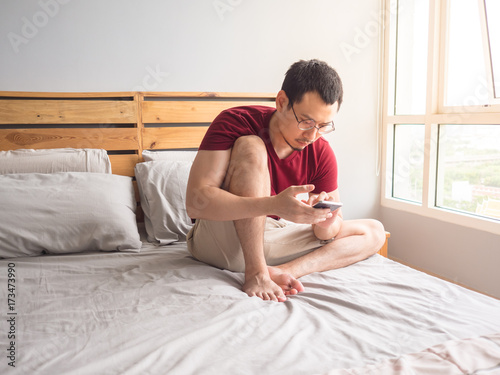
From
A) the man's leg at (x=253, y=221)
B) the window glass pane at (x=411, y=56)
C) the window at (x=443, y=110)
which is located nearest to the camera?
the man's leg at (x=253, y=221)

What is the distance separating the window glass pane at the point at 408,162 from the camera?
9.65ft

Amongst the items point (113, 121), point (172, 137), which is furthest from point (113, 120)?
point (172, 137)

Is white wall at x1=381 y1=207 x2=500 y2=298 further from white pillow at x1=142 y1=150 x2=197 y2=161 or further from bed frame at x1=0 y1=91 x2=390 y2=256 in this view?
white pillow at x1=142 y1=150 x2=197 y2=161

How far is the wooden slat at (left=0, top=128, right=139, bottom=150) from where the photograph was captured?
2.24 metres

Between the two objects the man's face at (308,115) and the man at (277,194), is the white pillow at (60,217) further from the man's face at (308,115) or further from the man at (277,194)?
the man's face at (308,115)

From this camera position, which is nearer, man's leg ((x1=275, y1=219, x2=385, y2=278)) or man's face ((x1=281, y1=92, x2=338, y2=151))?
man's face ((x1=281, y1=92, x2=338, y2=151))

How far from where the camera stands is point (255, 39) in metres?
2.78

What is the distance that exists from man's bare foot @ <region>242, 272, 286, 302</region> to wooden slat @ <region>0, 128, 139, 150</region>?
1.26 m

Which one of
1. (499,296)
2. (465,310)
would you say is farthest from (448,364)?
(499,296)

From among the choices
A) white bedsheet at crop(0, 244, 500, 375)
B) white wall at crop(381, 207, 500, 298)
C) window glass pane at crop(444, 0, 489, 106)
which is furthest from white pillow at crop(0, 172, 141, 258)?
window glass pane at crop(444, 0, 489, 106)

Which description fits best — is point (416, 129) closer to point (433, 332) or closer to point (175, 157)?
point (175, 157)

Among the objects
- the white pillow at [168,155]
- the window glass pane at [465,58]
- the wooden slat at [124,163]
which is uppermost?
the window glass pane at [465,58]

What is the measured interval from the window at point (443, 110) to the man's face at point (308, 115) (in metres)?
1.37

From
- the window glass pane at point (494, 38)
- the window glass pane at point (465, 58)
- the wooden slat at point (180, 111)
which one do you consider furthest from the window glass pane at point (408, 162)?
the wooden slat at point (180, 111)
